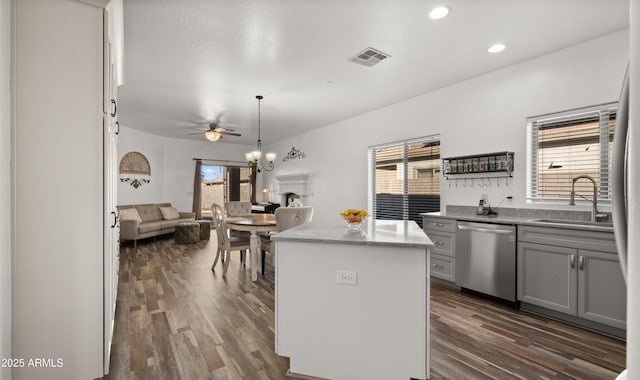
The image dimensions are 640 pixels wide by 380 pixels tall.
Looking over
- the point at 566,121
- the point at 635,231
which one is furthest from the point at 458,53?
the point at 635,231

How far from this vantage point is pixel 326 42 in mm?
3014

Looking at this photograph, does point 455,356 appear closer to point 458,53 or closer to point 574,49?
point 458,53

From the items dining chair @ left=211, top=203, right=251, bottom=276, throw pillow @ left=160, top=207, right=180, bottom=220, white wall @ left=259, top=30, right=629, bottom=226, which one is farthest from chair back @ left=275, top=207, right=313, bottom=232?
throw pillow @ left=160, top=207, right=180, bottom=220

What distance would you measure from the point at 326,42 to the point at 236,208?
412 cm

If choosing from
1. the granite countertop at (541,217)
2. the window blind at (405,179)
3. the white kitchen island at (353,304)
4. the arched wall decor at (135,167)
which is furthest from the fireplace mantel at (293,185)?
the white kitchen island at (353,304)

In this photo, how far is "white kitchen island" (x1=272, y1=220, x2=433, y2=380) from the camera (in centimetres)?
178

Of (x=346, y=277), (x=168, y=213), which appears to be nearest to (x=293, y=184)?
(x=168, y=213)

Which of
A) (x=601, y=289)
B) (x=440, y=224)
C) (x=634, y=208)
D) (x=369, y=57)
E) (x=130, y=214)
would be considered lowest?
(x=601, y=289)

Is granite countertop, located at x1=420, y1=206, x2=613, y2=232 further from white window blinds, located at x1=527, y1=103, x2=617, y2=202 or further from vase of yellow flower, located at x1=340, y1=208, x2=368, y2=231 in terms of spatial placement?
vase of yellow flower, located at x1=340, y1=208, x2=368, y2=231

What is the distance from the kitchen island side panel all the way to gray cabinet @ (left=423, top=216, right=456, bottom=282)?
2.02m

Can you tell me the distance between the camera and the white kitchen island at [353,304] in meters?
1.78

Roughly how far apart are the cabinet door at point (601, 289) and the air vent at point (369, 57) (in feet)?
8.87

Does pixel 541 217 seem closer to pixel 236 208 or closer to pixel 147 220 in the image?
pixel 236 208

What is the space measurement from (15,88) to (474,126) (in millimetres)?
4413
